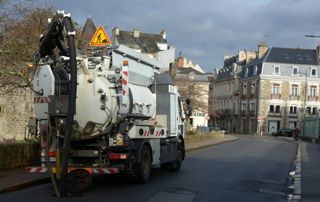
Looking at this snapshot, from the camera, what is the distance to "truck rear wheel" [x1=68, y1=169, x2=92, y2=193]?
38.7 ft

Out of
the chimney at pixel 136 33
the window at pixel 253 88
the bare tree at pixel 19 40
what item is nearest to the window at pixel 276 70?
the window at pixel 253 88

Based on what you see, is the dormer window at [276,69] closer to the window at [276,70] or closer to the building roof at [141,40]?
the window at [276,70]

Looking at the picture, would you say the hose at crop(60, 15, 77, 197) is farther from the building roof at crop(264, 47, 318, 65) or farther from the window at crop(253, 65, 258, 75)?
the window at crop(253, 65, 258, 75)

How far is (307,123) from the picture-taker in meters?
67.4

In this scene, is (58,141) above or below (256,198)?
above

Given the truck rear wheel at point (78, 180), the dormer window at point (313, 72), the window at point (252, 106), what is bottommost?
the truck rear wheel at point (78, 180)

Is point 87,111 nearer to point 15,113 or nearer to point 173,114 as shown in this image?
point 173,114

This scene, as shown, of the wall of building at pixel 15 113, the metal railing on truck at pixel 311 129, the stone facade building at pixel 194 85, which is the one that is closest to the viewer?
the wall of building at pixel 15 113

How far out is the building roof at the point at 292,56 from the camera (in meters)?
95.4

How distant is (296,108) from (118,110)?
88.6 meters

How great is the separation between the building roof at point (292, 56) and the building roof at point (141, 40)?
20542mm

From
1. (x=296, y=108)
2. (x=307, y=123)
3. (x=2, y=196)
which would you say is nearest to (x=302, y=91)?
(x=296, y=108)

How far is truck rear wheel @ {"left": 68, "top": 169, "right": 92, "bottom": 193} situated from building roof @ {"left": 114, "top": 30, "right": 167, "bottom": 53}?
7278 centimetres

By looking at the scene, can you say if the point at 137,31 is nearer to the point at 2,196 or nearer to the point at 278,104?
the point at 278,104
